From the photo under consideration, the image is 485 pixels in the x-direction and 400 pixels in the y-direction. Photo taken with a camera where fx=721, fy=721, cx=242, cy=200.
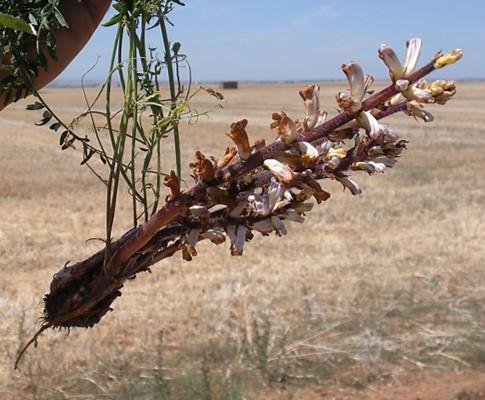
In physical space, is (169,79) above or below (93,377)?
above

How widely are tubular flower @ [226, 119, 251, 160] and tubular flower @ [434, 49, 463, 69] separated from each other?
24cm

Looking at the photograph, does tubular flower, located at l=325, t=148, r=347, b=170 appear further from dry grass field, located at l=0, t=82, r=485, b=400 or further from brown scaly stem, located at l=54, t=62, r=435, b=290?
dry grass field, located at l=0, t=82, r=485, b=400

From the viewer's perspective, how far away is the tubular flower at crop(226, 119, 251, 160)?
883 mm

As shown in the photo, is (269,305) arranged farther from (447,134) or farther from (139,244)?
(447,134)

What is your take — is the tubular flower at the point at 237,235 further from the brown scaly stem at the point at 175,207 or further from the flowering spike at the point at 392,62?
the flowering spike at the point at 392,62

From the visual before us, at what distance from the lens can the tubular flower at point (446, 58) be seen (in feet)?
2.61

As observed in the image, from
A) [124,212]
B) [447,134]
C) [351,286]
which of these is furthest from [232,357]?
[447,134]

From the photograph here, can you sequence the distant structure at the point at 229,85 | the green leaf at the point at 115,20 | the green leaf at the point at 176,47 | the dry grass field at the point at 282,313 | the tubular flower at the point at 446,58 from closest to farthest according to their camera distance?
1. the tubular flower at the point at 446,58
2. the green leaf at the point at 115,20
3. the green leaf at the point at 176,47
4. the dry grass field at the point at 282,313
5. the distant structure at the point at 229,85

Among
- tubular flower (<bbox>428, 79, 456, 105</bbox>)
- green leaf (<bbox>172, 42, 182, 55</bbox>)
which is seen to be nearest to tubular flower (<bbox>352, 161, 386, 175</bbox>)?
tubular flower (<bbox>428, 79, 456, 105</bbox>)

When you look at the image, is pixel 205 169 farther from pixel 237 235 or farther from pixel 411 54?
pixel 411 54

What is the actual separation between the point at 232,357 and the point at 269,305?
124cm

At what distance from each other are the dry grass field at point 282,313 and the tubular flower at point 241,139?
2842 millimetres

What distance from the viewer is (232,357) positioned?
4.13m

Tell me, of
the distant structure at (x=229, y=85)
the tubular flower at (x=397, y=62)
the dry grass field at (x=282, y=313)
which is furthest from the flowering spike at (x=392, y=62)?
the distant structure at (x=229, y=85)
